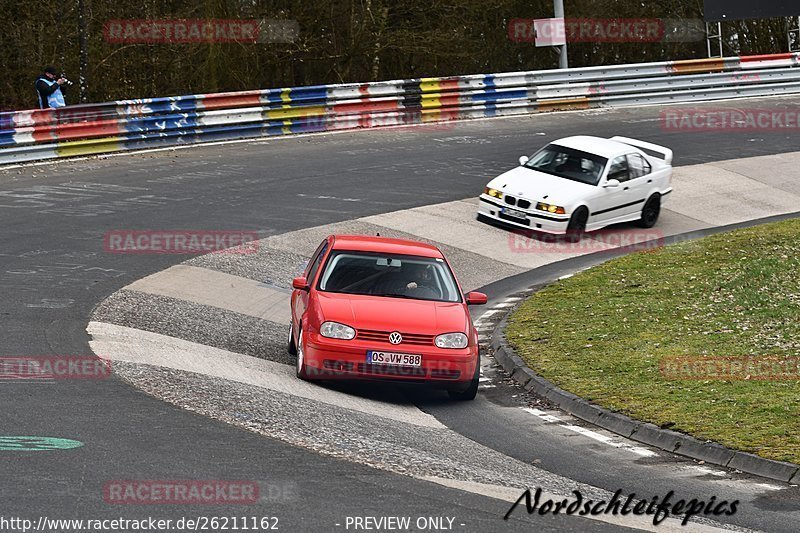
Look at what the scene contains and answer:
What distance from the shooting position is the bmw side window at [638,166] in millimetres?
22297

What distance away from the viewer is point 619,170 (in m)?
22.0

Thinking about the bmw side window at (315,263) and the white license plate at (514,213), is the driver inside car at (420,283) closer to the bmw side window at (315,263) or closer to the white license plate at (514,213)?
the bmw side window at (315,263)

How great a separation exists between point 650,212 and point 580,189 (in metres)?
2.28

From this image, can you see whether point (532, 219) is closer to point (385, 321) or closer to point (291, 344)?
point (291, 344)

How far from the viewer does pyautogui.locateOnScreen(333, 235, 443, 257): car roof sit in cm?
1357

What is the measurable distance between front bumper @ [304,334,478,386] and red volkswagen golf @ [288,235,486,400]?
0.01 meters

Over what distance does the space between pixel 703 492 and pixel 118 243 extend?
12124mm

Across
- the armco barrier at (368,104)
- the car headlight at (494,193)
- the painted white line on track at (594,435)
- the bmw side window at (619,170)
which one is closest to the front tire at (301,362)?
the painted white line on track at (594,435)

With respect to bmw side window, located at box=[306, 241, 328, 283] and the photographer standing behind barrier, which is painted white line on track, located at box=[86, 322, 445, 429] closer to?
bmw side window, located at box=[306, 241, 328, 283]

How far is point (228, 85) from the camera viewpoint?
34312mm

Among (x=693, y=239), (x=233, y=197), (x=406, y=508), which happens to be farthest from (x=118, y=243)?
(x=406, y=508)

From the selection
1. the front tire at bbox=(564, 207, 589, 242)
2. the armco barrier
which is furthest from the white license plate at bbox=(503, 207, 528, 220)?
the armco barrier

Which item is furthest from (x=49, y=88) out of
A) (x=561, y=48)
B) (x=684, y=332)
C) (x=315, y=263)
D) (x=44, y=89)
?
(x=684, y=332)

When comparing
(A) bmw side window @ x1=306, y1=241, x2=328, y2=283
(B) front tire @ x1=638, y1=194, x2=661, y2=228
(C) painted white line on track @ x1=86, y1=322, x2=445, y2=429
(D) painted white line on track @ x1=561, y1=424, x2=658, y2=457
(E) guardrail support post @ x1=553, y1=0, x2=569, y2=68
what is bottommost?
(B) front tire @ x1=638, y1=194, x2=661, y2=228
